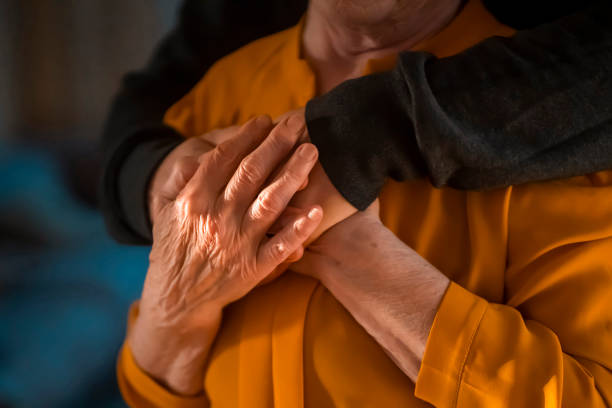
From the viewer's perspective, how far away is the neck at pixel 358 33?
0.60m

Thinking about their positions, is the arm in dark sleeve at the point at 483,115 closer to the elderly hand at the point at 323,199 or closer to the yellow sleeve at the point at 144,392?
the elderly hand at the point at 323,199

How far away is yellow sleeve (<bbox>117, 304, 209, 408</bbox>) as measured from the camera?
24.7 inches

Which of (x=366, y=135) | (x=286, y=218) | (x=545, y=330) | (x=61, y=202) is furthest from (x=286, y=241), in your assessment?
(x=61, y=202)

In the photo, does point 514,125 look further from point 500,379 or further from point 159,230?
point 159,230

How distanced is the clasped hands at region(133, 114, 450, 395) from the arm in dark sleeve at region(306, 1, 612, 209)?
0.03 meters

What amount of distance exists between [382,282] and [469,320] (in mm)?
90

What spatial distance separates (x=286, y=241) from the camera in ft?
1.59

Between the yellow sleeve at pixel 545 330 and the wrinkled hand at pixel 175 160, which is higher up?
the wrinkled hand at pixel 175 160

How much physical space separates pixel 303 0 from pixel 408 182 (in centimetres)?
41

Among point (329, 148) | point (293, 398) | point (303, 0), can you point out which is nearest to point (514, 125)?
point (329, 148)

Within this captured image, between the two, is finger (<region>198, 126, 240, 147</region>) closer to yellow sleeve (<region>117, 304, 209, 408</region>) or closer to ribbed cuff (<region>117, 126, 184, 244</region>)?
ribbed cuff (<region>117, 126, 184, 244</region>)

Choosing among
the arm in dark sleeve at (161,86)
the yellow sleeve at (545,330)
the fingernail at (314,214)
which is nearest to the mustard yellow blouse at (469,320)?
the yellow sleeve at (545,330)

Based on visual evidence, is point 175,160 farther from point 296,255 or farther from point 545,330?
point 545,330

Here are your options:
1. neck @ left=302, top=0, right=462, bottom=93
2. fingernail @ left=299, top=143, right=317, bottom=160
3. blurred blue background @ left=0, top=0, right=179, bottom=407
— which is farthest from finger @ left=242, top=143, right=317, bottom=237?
blurred blue background @ left=0, top=0, right=179, bottom=407
